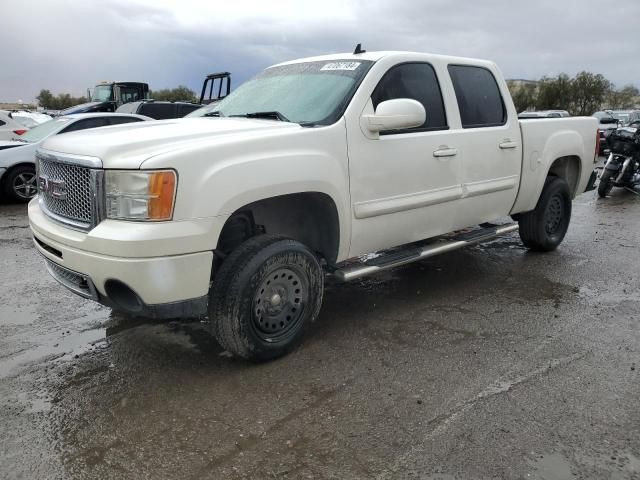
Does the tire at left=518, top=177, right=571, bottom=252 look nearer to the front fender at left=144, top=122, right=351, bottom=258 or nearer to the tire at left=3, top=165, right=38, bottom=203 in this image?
the front fender at left=144, top=122, right=351, bottom=258

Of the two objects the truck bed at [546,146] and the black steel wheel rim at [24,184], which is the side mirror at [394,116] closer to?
the truck bed at [546,146]

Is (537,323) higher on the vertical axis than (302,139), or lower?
lower

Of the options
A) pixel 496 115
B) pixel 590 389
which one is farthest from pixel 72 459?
pixel 496 115

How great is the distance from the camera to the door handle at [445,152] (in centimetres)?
440

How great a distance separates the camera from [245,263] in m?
3.31

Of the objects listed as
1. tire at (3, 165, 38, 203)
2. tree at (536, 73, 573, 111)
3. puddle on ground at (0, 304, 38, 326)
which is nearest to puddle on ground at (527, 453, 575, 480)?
puddle on ground at (0, 304, 38, 326)

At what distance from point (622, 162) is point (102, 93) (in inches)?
737

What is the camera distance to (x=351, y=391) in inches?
129

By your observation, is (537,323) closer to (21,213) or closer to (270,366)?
(270,366)

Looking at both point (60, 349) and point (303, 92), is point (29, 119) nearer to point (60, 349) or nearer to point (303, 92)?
point (60, 349)

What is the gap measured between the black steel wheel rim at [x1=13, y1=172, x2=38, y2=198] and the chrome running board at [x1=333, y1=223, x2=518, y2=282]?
24.2 ft

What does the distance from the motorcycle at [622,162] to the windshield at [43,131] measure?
10074mm

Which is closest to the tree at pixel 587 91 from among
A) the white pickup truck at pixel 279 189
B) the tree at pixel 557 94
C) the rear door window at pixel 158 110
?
the tree at pixel 557 94

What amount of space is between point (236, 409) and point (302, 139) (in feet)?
5.55
